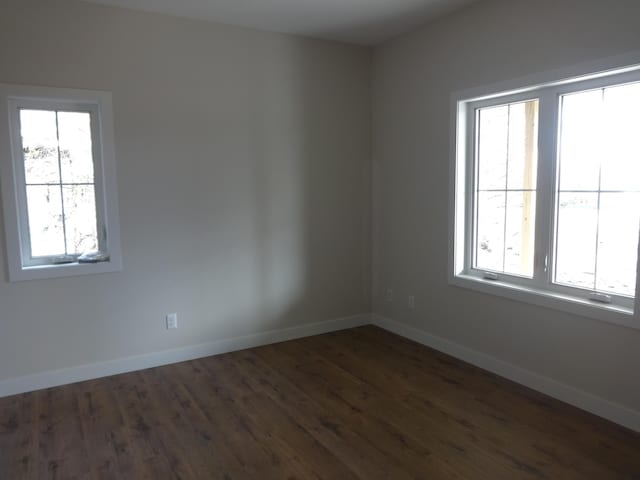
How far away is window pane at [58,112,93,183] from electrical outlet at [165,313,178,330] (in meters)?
1.20

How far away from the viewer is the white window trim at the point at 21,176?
309 centimetres

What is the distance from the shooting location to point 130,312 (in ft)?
11.7

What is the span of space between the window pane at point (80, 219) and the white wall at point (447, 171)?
8.37 ft

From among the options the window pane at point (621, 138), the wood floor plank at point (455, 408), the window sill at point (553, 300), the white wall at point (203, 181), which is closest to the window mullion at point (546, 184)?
the window sill at point (553, 300)

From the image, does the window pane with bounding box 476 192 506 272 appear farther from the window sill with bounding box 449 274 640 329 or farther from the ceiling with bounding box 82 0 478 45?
the ceiling with bounding box 82 0 478 45

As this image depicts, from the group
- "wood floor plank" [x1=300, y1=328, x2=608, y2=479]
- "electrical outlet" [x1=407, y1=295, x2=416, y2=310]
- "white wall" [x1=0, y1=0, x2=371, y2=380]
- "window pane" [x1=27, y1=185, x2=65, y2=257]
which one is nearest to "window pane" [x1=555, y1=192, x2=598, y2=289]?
"wood floor plank" [x1=300, y1=328, x2=608, y2=479]

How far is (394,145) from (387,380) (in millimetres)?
2136

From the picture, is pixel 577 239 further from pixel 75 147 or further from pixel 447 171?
pixel 75 147

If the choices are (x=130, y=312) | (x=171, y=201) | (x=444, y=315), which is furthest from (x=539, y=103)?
(x=130, y=312)

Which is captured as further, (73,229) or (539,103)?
(73,229)

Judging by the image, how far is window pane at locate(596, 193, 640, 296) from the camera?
2.67 m

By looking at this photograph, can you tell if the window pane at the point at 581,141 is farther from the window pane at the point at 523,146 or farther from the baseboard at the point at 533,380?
the baseboard at the point at 533,380

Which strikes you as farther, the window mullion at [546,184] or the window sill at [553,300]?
the window mullion at [546,184]

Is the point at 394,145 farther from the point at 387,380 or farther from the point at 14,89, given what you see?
the point at 14,89
